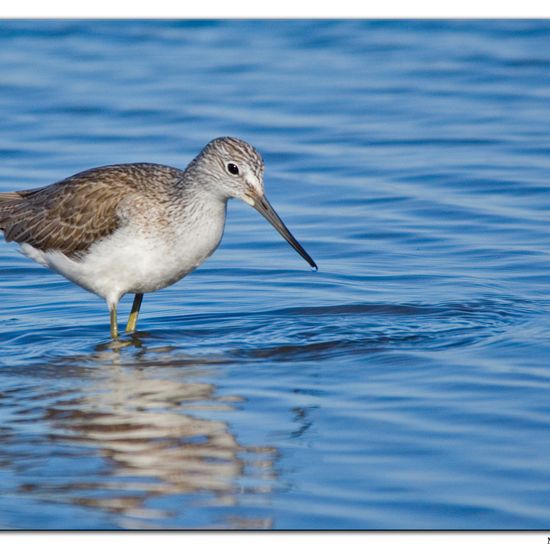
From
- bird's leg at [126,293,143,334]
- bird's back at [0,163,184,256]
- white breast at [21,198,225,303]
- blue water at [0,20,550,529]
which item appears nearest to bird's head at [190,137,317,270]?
white breast at [21,198,225,303]

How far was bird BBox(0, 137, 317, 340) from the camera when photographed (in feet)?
31.7

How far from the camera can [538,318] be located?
1024 cm

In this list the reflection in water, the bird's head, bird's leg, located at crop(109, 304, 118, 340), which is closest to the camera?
the reflection in water

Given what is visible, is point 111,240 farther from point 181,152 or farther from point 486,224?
point 181,152

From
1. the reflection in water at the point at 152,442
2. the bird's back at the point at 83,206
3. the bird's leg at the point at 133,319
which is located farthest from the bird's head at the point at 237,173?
the bird's leg at the point at 133,319

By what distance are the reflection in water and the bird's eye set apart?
1.45m

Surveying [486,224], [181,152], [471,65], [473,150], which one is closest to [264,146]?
[181,152]

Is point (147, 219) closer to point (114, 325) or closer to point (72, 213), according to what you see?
point (72, 213)

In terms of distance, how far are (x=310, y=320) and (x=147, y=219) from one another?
5.56 feet

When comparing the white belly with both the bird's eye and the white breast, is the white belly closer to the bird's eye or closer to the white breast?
the white breast

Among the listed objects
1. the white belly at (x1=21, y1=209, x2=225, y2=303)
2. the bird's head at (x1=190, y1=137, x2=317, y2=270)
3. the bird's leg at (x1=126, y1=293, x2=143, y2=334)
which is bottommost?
the bird's leg at (x1=126, y1=293, x2=143, y2=334)

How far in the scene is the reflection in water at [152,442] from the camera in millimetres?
6996

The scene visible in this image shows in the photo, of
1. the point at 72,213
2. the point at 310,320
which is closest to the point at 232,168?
the point at 72,213

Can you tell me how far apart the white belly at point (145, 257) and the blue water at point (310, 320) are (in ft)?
1.76
